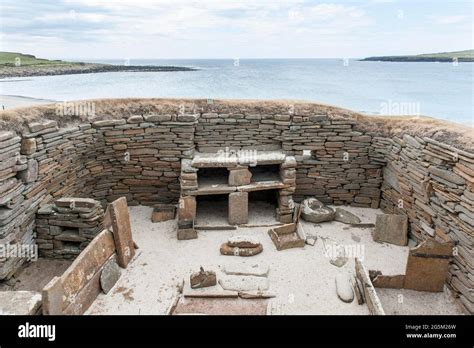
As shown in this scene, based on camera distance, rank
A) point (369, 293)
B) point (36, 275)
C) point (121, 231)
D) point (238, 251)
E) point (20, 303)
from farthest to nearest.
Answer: point (238, 251)
point (36, 275)
point (121, 231)
point (369, 293)
point (20, 303)

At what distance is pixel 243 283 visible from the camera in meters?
6.68

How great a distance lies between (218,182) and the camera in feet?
30.4

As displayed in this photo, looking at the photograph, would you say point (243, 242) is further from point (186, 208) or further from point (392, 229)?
point (392, 229)

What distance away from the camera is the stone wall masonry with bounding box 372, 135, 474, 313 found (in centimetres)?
634

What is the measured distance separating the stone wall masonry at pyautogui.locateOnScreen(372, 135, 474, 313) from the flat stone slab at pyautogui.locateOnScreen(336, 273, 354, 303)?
1.91 metres

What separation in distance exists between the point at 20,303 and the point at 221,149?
19.8 ft

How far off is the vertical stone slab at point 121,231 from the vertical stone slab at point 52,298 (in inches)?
73.4

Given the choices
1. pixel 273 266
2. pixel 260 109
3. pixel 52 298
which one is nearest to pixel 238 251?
pixel 273 266

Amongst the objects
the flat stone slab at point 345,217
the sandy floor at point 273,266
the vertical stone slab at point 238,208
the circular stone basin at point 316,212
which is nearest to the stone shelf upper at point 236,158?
the vertical stone slab at point 238,208

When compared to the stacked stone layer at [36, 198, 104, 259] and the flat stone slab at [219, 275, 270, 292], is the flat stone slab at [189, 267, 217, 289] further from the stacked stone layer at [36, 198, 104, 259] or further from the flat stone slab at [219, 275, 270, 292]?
the stacked stone layer at [36, 198, 104, 259]

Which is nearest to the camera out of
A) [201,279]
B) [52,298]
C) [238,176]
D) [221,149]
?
[52,298]

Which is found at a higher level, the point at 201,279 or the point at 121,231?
the point at 121,231

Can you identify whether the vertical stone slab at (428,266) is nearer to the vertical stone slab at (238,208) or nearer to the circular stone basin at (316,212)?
the circular stone basin at (316,212)

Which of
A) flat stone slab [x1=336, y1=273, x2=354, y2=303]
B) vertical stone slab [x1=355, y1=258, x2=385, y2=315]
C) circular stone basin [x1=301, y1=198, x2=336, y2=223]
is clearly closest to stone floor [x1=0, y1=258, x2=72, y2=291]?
flat stone slab [x1=336, y1=273, x2=354, y2=303]
